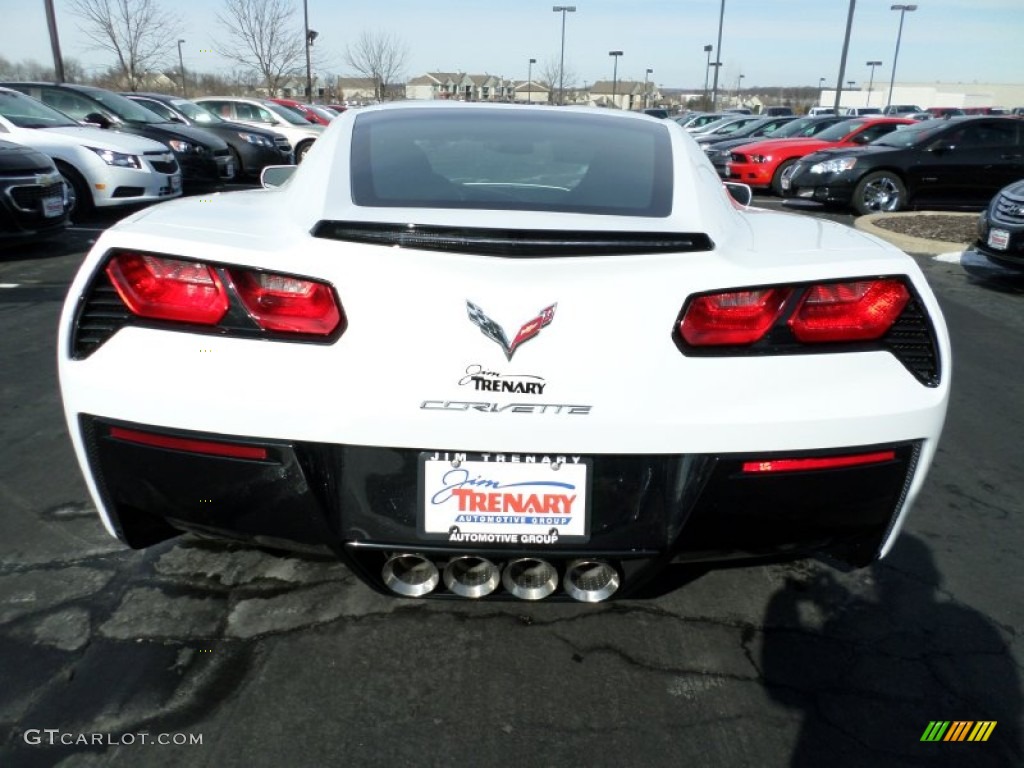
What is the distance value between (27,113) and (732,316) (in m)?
10.8

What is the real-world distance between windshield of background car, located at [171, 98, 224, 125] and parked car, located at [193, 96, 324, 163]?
1.32m

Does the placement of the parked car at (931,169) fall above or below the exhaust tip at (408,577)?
below

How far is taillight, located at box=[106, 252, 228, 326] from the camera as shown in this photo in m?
1.97

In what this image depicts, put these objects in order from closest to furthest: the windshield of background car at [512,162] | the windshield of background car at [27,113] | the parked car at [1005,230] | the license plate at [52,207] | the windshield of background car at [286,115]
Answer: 1. the windshield of background car at [512,162]
2. the parked car at [1005,230]
3. the license plate at [52,207]
4. the windshield of background car at [27,113]
5. the windshield of background car at [286,115]

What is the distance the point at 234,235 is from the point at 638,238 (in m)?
0.97

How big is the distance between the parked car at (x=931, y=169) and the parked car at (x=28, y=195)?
1051cm

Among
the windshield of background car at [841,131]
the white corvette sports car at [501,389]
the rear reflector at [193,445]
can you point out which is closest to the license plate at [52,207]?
the white corvette sports car at [501,389]

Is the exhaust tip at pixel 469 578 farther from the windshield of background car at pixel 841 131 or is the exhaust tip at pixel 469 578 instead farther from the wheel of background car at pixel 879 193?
the windshield of background car at pixel 841 131

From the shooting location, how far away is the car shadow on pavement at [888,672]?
2.01 meters

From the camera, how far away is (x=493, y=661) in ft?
7.54

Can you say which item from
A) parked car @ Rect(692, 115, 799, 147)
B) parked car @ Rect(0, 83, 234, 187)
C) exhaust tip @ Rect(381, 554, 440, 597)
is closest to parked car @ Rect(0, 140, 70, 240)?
parked car @ Rect(0, 83, 234, 187)

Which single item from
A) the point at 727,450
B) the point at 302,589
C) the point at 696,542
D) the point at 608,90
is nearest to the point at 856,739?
the point at 696,542

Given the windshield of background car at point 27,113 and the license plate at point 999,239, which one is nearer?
the license plate at point 999,239

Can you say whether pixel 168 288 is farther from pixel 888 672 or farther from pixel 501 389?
pixel 888 672
